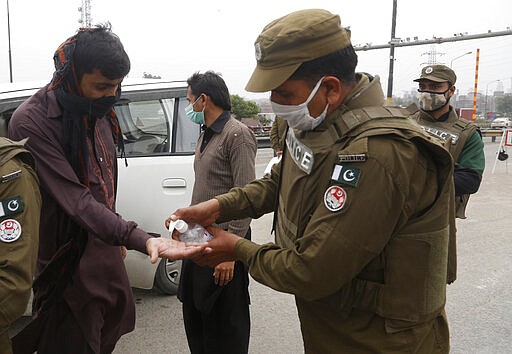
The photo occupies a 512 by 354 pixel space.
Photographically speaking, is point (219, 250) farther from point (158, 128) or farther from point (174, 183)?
point (158, 128)

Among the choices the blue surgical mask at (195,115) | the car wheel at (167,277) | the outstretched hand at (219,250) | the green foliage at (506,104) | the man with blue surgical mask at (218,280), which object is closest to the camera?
the outstretched hand at (219,250)

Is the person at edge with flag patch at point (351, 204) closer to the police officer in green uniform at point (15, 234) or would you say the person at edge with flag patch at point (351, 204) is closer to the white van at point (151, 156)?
the police officer in green uniform at point (15, 234)

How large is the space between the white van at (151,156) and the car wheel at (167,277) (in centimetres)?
1

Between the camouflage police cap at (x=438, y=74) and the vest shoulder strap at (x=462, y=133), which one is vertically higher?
the camouflage police cap at (x=438, y=74)

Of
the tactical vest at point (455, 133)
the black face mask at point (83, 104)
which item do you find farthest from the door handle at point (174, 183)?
the tactical vest at point (455, 133)

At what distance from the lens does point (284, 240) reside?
1715 millimetres

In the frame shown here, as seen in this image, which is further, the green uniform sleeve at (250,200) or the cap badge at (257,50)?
the green uniform sleeve at (250,200)

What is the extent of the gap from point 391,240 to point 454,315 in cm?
285

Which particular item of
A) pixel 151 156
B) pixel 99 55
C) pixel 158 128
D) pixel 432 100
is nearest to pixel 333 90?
pixel 99 55

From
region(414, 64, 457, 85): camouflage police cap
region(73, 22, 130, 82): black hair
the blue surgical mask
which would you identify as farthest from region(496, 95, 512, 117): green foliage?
region(73, 22, 130, 82): black hair

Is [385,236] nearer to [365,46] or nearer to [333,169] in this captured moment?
[333,169]

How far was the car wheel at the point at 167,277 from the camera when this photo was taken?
13.1 feet

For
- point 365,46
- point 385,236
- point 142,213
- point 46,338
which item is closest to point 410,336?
point 385,236

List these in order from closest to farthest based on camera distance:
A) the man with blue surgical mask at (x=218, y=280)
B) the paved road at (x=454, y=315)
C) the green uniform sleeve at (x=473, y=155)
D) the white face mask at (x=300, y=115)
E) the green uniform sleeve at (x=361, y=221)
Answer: the green uniform sleeve at (x=361, y=221) → the white face mask at (x=300, y=115) → the man with blue surgical mask at (x=218, y=280) → the paved road at (x=454, y=315) → the green uniform sleeve at (x=473, y=155)
